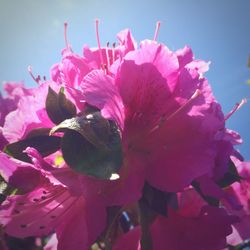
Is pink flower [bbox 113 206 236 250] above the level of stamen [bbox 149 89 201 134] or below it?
below

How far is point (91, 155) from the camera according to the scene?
0.51 meters

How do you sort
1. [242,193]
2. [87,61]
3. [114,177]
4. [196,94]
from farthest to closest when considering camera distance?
[242,193] < [87,61] < [196,94] < [114,177]

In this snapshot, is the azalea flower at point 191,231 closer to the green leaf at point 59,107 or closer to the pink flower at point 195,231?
the pink flower at point 195,231

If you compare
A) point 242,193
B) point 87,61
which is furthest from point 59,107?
point 242,193

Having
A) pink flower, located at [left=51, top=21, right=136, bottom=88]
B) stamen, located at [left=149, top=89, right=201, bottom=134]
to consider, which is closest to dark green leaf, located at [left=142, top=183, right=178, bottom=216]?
stamen, located at [left=149, top=89, right=201, bottom=134]

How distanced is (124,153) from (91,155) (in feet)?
0.34

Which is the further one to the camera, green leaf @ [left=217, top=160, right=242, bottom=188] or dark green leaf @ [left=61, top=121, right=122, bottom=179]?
green leaf @ [left=217, top=160, right=242, bottom=188]

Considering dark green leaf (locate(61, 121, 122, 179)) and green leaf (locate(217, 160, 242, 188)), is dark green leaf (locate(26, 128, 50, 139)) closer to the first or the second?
dark green leaf (locate(61, 121, 122, 179))

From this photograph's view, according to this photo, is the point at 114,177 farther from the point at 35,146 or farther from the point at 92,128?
the point at 35,146

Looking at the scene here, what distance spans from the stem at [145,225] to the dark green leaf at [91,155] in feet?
0.54

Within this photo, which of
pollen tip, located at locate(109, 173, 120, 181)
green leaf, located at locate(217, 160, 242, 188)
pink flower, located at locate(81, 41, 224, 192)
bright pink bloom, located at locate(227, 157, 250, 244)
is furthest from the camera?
bright pink bloom, located at locate(227, 157, 250, 244)

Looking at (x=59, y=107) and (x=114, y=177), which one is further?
(x=59, y=107)

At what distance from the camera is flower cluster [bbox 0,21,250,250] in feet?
1.77

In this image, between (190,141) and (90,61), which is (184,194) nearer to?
(190,141)
